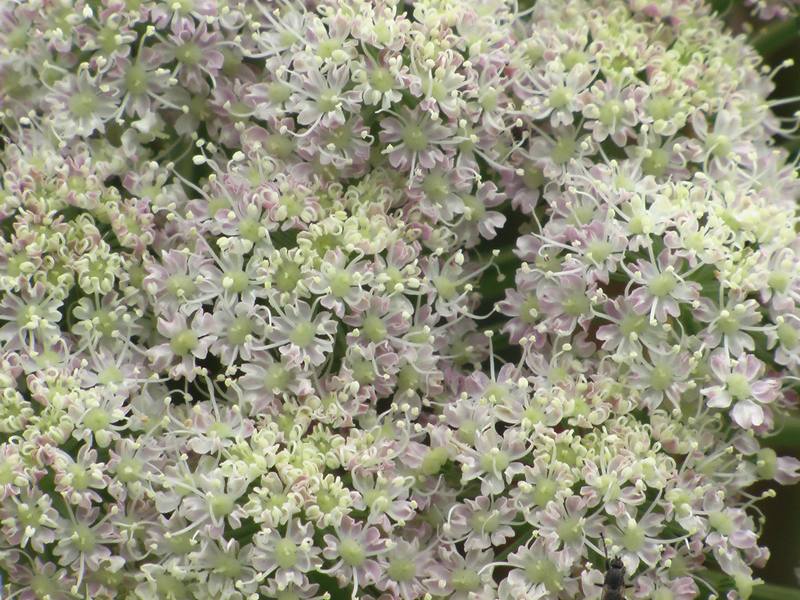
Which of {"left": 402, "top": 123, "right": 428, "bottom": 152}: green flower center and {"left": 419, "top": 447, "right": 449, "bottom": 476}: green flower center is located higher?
{"left": 402, "top": 123, "right": 428, "bottom": 152}: green flower center

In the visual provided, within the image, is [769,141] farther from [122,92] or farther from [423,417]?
[122,92]

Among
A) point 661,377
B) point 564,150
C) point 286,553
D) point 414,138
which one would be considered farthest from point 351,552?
point 564,150

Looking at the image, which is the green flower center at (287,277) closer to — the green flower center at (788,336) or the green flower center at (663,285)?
the green flower center at (663,285)

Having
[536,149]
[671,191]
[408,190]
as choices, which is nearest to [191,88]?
[408,190]

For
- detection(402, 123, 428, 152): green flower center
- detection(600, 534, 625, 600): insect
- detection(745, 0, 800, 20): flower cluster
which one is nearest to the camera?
detection(600, 534, 625, 600): insect

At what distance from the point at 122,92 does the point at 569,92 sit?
768 millimetres

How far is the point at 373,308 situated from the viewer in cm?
180

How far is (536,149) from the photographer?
196 centimetres

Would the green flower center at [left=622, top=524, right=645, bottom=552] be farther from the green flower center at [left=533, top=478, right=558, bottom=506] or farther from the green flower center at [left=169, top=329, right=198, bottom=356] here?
the green flower center at [left=169, top=329, right=198, bottom=356]

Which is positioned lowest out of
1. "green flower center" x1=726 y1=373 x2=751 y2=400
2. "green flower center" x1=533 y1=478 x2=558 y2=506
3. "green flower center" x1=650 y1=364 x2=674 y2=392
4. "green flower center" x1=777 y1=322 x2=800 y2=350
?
"green flower center" x1=533 y1=478 x2=558 y2=506

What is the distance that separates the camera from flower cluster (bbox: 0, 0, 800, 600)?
1688 millimetres

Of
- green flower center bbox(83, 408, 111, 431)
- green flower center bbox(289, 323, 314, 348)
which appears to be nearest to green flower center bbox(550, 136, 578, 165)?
green flower center bbox(289, 323, 314, 348)

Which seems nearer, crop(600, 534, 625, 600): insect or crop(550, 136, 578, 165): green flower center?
crop(600, 534, 625, 600): insect

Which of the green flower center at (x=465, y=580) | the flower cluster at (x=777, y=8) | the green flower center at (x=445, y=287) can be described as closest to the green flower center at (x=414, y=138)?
the green flower center at (x=445, y=287)
